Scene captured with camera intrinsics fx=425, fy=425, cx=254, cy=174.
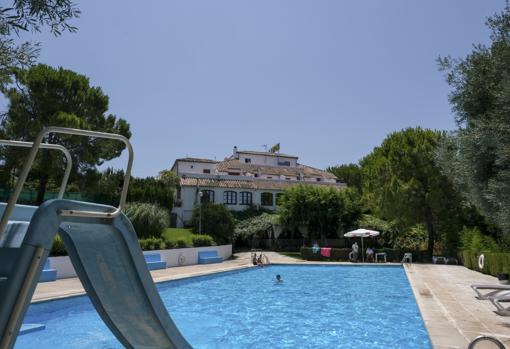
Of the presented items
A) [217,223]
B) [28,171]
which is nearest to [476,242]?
[217,223]

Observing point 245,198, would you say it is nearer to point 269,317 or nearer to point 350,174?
point 350,174

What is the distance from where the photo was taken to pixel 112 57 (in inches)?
557

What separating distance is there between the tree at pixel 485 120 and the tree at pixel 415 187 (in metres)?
17.8

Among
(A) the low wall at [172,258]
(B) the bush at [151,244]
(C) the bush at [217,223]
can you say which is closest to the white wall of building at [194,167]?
(C) the bush at [217,223]

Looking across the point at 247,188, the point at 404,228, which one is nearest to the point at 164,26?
the point at 404,228

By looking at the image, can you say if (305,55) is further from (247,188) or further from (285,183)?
(285,183)

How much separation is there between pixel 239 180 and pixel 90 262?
42.9 meters

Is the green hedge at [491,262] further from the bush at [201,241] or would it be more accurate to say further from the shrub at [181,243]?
the shrub at [181,243]

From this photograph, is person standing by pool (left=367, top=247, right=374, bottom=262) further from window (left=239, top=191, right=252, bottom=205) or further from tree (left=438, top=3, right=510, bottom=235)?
window (left=239, top=191, right=252, bottom=205)

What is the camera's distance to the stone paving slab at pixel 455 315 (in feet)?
24.8

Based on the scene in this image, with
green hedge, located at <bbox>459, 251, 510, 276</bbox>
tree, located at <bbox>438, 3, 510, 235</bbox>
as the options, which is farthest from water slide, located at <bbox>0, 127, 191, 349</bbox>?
green hedge, located at <bbox>459, 251, 510, 276</bbox>

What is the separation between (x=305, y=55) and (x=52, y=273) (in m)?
13.6

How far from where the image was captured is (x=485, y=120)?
938 cm

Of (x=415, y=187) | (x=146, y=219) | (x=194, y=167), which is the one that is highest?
(x=194, y=167)
